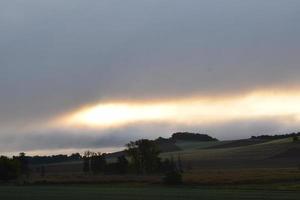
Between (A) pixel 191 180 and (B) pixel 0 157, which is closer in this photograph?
(A) pixel 191 180

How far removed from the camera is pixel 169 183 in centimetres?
14450

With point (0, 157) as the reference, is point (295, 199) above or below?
below

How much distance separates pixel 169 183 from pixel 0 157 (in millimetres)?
69391

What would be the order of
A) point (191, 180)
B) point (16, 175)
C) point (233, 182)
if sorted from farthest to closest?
1. point (16, 175)
2. point (191, 180)
3. point (233, 182)

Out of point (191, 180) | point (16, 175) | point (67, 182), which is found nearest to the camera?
point (191, 180)

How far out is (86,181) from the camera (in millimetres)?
Answer: 165625

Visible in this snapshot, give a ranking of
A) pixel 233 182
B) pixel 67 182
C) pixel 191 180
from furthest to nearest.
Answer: pixel 67 182
pixel 191 180
pixel 233 182

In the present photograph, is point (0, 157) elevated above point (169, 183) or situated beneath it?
elevated above

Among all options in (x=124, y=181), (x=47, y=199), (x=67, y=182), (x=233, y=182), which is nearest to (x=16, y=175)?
(x=67, y=182)

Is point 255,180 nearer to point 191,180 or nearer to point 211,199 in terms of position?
point 191,180

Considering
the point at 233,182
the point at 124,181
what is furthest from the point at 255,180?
the point at 124,181

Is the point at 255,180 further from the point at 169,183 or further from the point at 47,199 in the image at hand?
the point at 47,199

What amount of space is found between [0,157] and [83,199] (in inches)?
4939

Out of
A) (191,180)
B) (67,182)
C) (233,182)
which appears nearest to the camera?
(233,182)
